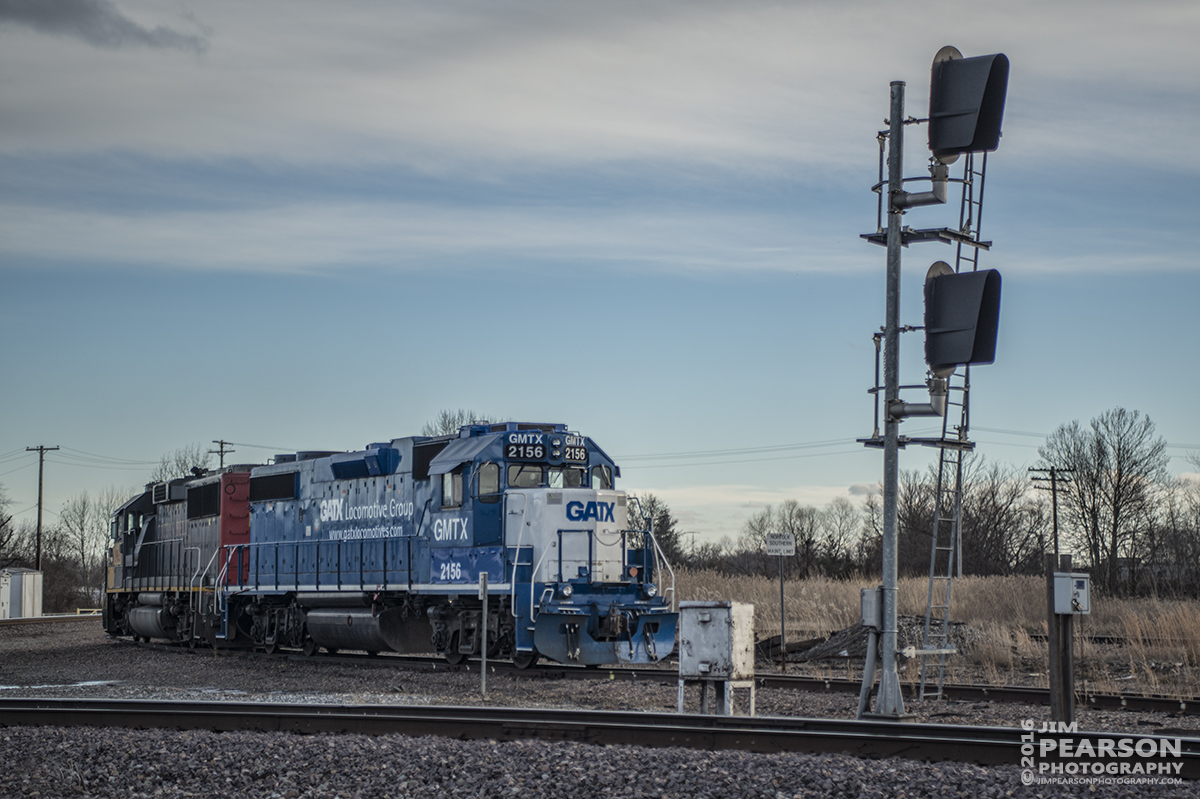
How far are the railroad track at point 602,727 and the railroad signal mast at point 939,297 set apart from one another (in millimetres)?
1977

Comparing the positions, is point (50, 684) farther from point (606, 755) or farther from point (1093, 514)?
point (1093, 514)

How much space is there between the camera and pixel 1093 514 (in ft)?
195

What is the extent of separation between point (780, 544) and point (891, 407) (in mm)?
7568

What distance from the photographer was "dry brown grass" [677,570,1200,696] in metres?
16.9

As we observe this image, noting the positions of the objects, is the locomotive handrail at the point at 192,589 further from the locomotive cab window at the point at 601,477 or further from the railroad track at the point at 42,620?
the railroad track at the point at 42,620

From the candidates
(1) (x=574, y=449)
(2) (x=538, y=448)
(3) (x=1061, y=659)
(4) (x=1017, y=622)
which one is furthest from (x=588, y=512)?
(4) (x=1017, y=622)

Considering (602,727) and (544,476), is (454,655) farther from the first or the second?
(602,727)

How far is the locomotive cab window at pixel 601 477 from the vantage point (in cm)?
1798

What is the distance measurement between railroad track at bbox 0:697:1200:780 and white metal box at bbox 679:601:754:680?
4.06ft

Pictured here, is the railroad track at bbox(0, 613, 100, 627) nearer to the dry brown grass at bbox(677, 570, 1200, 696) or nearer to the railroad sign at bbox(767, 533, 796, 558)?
the dry brown grass at bbox(677, 570, 1200, 696)

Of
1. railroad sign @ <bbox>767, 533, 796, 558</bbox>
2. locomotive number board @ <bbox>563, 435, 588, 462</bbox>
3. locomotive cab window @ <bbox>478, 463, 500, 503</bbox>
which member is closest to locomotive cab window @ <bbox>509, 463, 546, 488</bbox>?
locomotive cab window @ <bbox>478, 463, 500, 503</bbox>

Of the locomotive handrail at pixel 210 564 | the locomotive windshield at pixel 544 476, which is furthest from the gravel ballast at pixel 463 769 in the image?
the locomotive handrail at pixel 210 564

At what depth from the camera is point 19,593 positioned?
5200 centimetres

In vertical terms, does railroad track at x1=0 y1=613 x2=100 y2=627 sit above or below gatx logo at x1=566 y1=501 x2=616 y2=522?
below
